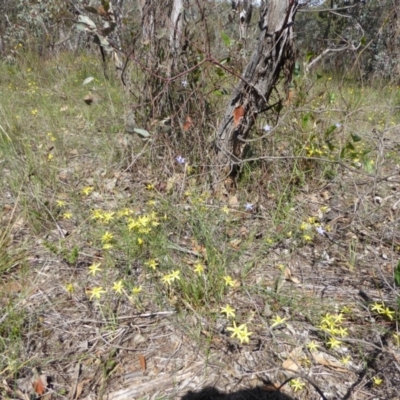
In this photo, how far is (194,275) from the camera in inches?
65.7

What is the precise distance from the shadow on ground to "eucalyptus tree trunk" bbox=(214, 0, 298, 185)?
127 centimetres

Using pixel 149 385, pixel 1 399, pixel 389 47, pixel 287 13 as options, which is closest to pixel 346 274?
pixel 149 385

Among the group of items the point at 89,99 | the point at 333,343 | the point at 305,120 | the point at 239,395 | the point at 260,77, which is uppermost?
the point at 260,77

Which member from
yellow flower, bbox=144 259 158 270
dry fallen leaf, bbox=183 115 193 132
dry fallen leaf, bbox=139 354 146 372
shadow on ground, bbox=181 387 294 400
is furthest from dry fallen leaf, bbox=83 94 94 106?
shadow on ground, bbox=181 387 294 400

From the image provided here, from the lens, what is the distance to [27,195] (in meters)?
2.21

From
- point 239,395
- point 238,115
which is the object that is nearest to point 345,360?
point 239,395

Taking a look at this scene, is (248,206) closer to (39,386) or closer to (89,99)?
(89,99)

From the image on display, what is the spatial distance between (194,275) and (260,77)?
133cm

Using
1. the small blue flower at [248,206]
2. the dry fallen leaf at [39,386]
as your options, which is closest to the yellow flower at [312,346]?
the small blue flower at [248,206]

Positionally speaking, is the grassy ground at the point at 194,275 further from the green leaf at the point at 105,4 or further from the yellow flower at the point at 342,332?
the green leaf at the point at 105,4

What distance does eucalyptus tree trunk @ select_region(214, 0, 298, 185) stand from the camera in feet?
6.45

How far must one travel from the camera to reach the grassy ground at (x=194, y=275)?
137cm

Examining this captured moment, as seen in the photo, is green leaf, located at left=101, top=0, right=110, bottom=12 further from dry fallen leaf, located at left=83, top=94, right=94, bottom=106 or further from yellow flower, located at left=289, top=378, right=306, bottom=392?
yellow flower, located at left=289, top=378, right=306, bottom=392

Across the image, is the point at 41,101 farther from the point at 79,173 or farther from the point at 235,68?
the point at 235,68
